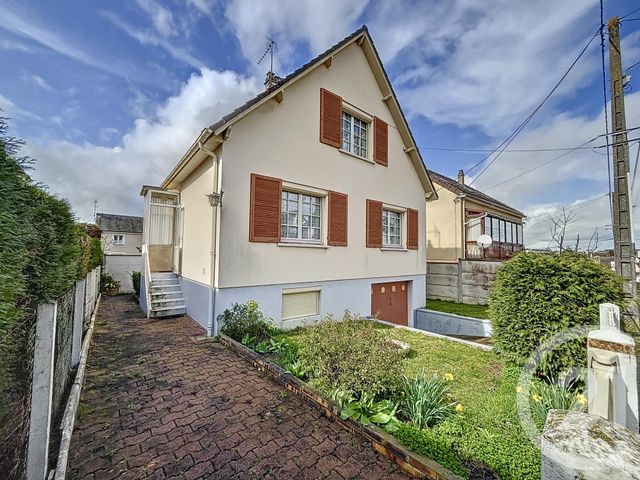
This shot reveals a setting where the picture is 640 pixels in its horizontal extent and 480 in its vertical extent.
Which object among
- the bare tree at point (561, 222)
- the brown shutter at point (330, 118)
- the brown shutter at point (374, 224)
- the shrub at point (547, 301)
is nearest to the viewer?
the shrub at point (547, 301)

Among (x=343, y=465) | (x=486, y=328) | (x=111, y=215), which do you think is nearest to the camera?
(x=343, y=465)

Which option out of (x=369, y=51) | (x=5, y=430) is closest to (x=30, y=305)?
(x=5, y=430)

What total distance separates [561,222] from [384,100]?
1142 centimetres

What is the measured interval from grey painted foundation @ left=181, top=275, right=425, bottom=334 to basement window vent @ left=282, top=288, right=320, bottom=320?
0.13 m

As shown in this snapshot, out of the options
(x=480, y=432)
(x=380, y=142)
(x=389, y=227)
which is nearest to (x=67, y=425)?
(x=480, y=432)

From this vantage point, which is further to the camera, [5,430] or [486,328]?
[486,328]

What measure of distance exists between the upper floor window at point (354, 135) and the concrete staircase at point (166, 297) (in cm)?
747

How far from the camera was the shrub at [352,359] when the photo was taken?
3646 millimetres

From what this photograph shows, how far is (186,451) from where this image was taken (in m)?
2.91

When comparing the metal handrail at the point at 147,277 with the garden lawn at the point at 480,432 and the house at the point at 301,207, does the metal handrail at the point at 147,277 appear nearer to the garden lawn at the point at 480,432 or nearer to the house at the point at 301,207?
the house at the point at 301,207

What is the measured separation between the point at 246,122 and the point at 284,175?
166cm

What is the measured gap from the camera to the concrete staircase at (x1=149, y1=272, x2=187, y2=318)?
8.79 meters

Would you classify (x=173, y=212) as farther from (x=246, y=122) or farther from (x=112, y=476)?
(x=112, y=476)

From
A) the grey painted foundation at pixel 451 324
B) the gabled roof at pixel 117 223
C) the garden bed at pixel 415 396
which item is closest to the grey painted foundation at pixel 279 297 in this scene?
the grey painted foundation at pixel 451 324
